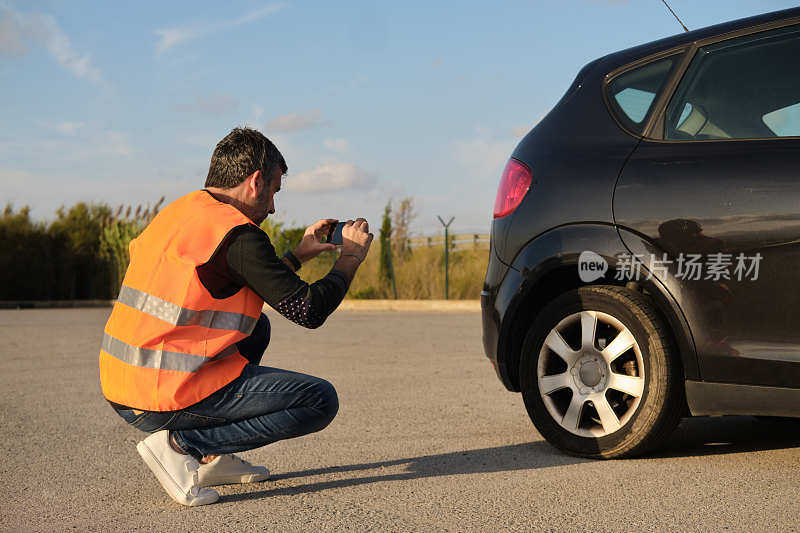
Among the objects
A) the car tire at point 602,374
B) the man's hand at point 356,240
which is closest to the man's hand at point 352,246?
the man's hand at point 356,240

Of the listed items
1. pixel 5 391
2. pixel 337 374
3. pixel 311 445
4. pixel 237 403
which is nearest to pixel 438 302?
pixel 337 374

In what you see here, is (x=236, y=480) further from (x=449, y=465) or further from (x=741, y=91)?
(x=741, y=91)

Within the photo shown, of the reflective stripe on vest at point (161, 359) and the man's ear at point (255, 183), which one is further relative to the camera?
the man's ear at point (255, 183)

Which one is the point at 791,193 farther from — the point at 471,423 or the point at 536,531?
the point at 471,423

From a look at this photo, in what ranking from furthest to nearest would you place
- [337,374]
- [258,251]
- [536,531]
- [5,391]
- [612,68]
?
[337,374], [5,391], [612,68], [258,251], [536,531]

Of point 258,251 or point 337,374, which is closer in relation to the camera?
point 258,251

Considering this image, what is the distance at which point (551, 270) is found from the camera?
13.7ft

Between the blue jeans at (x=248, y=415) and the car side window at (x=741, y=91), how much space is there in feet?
6.81

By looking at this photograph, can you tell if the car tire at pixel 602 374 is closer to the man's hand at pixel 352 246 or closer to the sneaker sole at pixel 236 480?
the man's hand at pixel 352 246

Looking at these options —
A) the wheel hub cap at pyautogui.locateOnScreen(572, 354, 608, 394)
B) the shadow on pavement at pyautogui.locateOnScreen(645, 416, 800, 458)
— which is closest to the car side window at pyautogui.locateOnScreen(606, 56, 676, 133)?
the wheel hub cap at pyautogui.locateOnScreen(572, 354, 608, 394)

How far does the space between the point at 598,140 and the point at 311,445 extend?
2209mm

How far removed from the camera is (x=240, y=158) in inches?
137

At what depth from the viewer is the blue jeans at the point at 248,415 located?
3371mm

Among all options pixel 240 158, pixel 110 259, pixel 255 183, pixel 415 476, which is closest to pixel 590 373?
pixel 415 476
